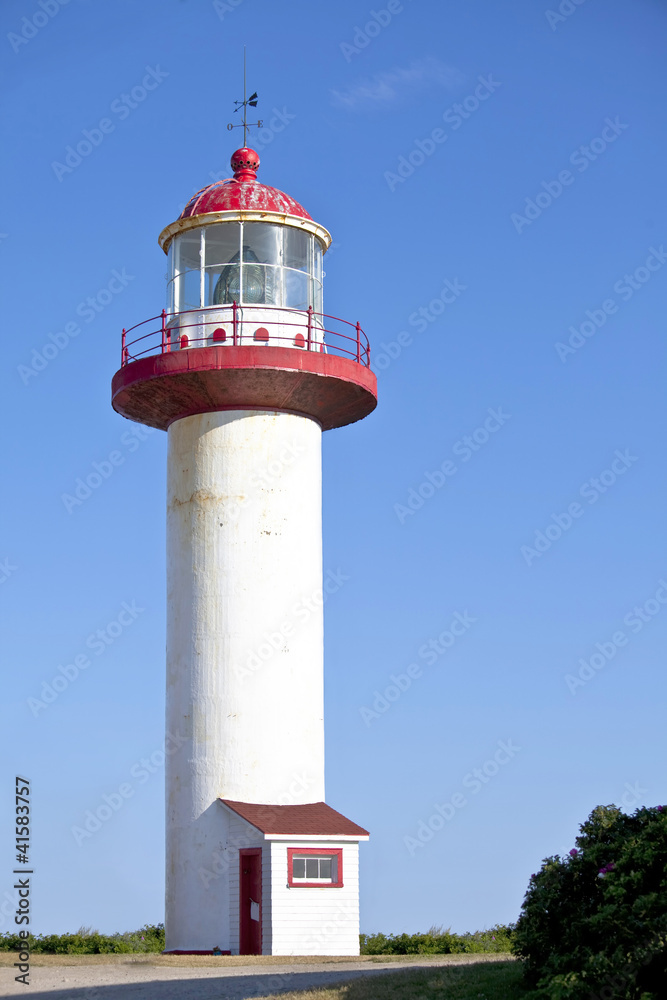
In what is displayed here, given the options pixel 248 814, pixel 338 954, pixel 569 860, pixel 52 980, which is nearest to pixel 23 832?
pixel 52 980

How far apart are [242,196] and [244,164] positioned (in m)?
1.32

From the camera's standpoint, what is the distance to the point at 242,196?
26312 mm

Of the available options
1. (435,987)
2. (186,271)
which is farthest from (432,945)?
(186,271)

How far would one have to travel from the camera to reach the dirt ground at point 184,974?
16.4 metres

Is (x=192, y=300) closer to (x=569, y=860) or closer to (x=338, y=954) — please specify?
(x=338, y=954)

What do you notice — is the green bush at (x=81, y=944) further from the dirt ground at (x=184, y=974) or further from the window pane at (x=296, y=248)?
the window pane at (x=296, y=248)

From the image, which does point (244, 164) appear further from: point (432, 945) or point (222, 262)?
point (432, 945)

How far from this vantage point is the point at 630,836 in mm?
13789

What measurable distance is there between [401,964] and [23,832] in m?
5.88

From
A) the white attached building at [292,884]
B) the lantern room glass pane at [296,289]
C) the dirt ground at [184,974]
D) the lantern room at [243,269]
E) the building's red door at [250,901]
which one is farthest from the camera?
the lantern room glass pane at [296,289]

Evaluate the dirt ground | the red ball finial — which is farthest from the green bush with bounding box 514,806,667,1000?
the red ball finial

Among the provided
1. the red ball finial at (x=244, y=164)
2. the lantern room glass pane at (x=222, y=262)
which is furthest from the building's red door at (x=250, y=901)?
the red ball finial at (x=244, y=164)

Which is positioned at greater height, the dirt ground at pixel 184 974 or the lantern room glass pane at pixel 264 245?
the lantern room glass pane at pixel 264 245

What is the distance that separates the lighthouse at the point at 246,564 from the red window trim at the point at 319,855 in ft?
0.08
